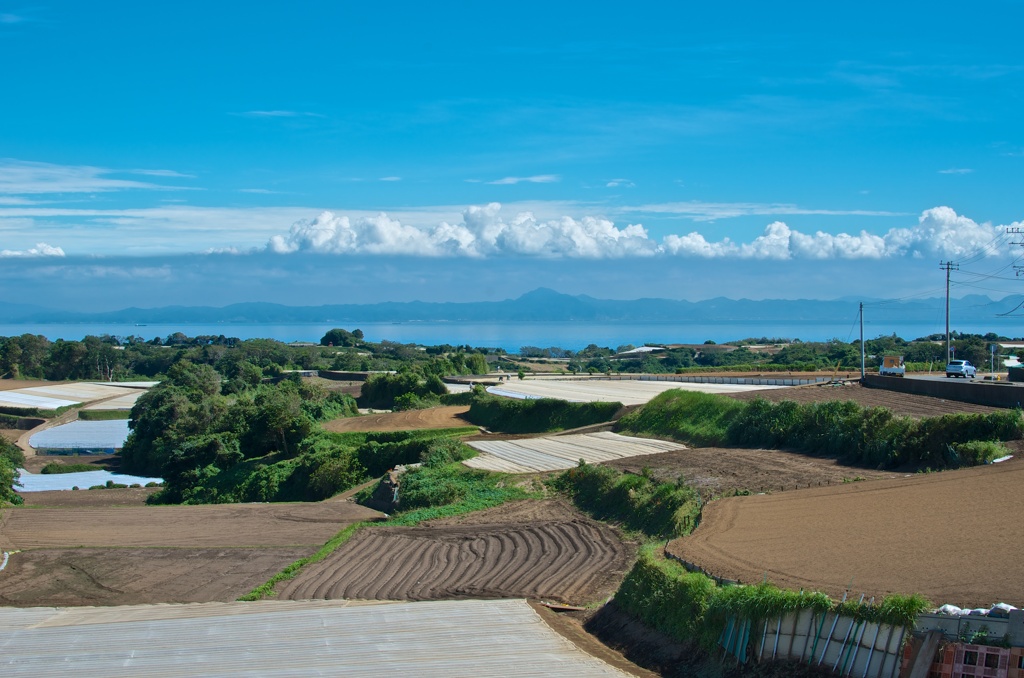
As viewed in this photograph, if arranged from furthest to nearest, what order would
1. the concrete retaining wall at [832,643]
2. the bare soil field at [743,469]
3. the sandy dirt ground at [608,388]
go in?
the sandy dirt ground at [608,388] → the bare soil field at [743,469] → the concrete retaining wall at [832,643]

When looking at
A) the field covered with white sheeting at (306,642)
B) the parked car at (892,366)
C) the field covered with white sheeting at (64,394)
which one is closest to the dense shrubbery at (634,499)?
the field covered with white sheeting at (306,642)

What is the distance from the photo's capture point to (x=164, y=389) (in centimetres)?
6550

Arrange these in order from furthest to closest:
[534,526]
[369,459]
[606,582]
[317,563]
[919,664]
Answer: [369,459] → [534,526] → [317,563] → [606,582] → [919,664]

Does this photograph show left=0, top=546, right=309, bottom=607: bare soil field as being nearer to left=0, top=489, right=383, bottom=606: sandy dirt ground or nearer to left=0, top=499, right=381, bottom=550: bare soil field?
left=0, top=489, right=383, bottom=606: sandy dirt ground

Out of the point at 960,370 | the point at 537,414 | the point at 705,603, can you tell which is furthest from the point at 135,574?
the point at 960,370

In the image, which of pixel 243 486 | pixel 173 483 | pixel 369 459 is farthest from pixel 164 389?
pixel 369 459

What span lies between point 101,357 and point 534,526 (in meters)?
108

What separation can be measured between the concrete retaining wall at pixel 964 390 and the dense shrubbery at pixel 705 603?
18954mm

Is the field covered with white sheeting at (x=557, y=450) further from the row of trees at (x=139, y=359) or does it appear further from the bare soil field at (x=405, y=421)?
the row of trees at (x=139, y=359)

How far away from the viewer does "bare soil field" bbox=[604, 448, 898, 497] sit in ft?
75.4

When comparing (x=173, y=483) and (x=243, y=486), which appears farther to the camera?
(x=173, y=483)

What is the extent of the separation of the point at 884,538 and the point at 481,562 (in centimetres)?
890

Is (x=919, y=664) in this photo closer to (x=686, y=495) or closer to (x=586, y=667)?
(x=586, y=667)

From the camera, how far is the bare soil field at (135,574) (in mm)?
20453
